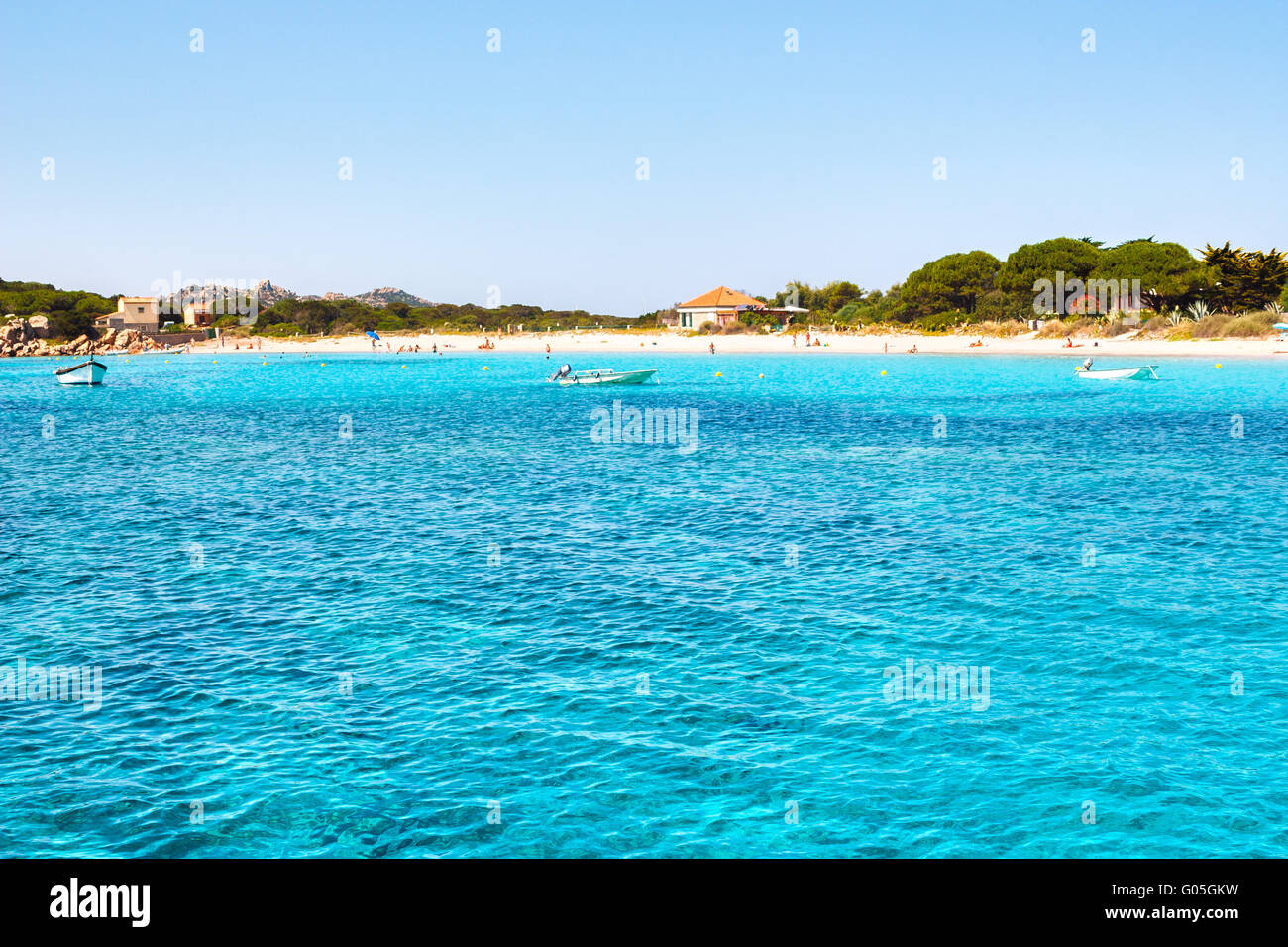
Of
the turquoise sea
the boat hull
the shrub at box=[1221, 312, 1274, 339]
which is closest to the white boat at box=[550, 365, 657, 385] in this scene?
the boat hull

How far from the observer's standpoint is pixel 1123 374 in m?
98.5

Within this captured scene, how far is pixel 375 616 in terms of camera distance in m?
22.9

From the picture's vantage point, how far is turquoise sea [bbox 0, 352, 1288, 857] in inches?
544

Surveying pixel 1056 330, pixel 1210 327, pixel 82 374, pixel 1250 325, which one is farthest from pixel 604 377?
pixel 1250 325

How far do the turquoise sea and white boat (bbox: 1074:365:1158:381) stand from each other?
183 feet

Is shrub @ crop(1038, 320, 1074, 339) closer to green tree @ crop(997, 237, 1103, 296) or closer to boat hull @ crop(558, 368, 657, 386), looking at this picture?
green tree @ crop(997, 237, 1103, 296)

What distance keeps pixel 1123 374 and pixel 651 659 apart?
301ft

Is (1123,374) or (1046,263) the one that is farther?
(1046,263)

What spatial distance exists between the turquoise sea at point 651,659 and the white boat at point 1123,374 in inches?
2196

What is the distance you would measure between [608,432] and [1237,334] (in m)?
98.9

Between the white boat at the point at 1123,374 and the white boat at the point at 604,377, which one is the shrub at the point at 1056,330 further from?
the white boat at the point at 604,377

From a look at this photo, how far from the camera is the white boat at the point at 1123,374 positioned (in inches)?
3871

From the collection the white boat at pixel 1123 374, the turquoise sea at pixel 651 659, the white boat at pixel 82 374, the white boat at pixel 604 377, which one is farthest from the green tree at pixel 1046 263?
the white boat at pixel 82 374

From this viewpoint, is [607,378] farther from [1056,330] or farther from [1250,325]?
[1250,325]
